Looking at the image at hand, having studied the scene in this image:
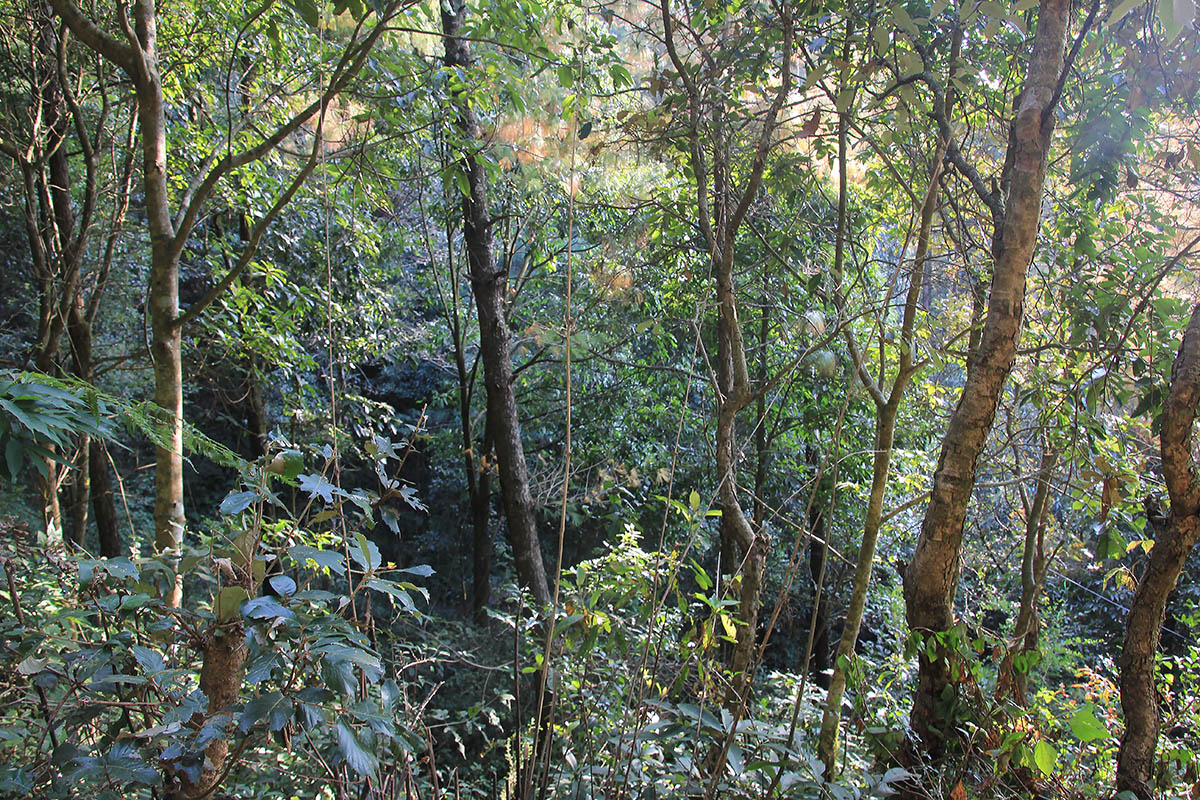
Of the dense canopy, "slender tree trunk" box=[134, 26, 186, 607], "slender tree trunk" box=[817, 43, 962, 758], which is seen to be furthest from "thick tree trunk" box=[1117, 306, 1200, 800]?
"slender tree trunk" box=[134, 26, 186, 607]

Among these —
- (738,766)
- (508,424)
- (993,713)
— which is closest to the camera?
(738,766)

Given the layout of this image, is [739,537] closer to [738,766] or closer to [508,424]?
[738,766]

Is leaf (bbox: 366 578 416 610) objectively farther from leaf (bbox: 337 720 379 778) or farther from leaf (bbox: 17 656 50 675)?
leaf (bbox: 17 656 50 675)

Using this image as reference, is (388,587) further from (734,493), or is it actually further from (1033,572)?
(1033,572)

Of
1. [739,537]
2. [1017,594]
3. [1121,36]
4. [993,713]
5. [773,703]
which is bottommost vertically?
[1017,594]

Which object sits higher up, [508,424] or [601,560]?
[508,424]

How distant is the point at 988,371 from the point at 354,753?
1253 millimetres

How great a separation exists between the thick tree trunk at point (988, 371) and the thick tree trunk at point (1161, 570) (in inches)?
15.8

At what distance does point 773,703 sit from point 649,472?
3102 mm

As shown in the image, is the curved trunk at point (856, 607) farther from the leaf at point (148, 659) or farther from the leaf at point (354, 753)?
the leaf at point (148, 659)

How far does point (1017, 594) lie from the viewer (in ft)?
20.5

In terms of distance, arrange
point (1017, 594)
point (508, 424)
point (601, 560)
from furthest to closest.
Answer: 1. point (1017, 594)
2. point (508, 424)
3. point (601, 560)

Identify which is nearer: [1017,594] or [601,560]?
[601,560]

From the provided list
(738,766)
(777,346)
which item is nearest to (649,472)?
(777,346)
